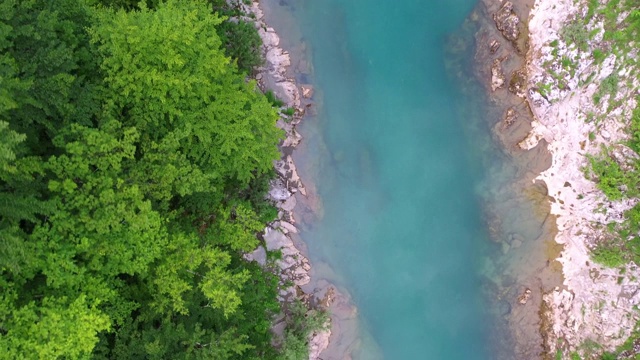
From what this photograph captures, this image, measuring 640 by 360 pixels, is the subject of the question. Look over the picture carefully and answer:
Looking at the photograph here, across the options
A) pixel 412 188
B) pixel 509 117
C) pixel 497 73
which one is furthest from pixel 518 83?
pixel 412 188

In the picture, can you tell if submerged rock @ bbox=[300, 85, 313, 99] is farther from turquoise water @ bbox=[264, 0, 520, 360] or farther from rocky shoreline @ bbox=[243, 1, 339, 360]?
turquoise water @ bbox=[264, 0, 520, 360]

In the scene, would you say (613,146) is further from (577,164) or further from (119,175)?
(119,175)

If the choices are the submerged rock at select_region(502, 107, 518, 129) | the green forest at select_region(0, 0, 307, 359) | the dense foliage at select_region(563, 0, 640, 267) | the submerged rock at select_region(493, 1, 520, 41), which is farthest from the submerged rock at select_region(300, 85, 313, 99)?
the dense foliage at select_region(563, 0, 640, 267)

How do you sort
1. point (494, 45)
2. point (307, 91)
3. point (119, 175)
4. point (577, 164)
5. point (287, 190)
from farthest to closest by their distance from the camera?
point (494, 45), point (307, 91), point (287, 190), point (577, 164), point (119, 175)

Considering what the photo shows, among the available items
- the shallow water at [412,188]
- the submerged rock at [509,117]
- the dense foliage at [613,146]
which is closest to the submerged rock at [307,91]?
the shallow water at [412,188]

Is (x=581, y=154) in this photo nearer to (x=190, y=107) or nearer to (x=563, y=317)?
(x=563, y=317)

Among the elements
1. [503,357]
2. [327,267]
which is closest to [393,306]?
[327,267]
